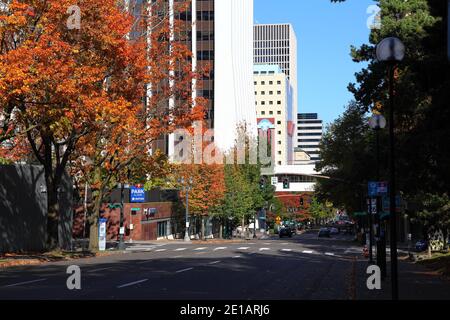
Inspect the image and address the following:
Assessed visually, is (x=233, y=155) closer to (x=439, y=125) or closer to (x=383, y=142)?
(x=383, y=142)

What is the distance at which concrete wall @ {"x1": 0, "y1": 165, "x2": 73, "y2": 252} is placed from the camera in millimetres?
36156

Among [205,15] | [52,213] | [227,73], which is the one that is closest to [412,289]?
[52,213]

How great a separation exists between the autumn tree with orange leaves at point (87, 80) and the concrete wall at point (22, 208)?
9.22 ft

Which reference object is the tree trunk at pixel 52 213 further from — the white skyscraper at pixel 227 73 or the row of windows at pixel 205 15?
the row of windows at pixel 205 15

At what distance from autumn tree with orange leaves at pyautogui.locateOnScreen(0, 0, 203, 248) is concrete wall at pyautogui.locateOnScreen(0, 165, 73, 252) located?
9.22 ft

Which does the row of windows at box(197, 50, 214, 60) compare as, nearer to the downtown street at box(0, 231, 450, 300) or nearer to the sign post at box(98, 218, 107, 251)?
the sign post at box(98, 218, 107, 251)

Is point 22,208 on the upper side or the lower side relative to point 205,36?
lower

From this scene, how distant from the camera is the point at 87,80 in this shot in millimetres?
25797

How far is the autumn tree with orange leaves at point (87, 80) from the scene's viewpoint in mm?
24016

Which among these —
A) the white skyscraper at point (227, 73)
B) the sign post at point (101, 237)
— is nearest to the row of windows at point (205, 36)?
the white skyscraper at point (227, 73)

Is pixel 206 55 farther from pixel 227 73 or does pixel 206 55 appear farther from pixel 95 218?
pixel 95 218

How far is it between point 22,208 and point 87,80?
15.3 m

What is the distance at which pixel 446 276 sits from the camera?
21938 millimetres

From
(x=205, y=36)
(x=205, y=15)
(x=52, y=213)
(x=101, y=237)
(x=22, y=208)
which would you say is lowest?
Answer: (x=101, y=237)
